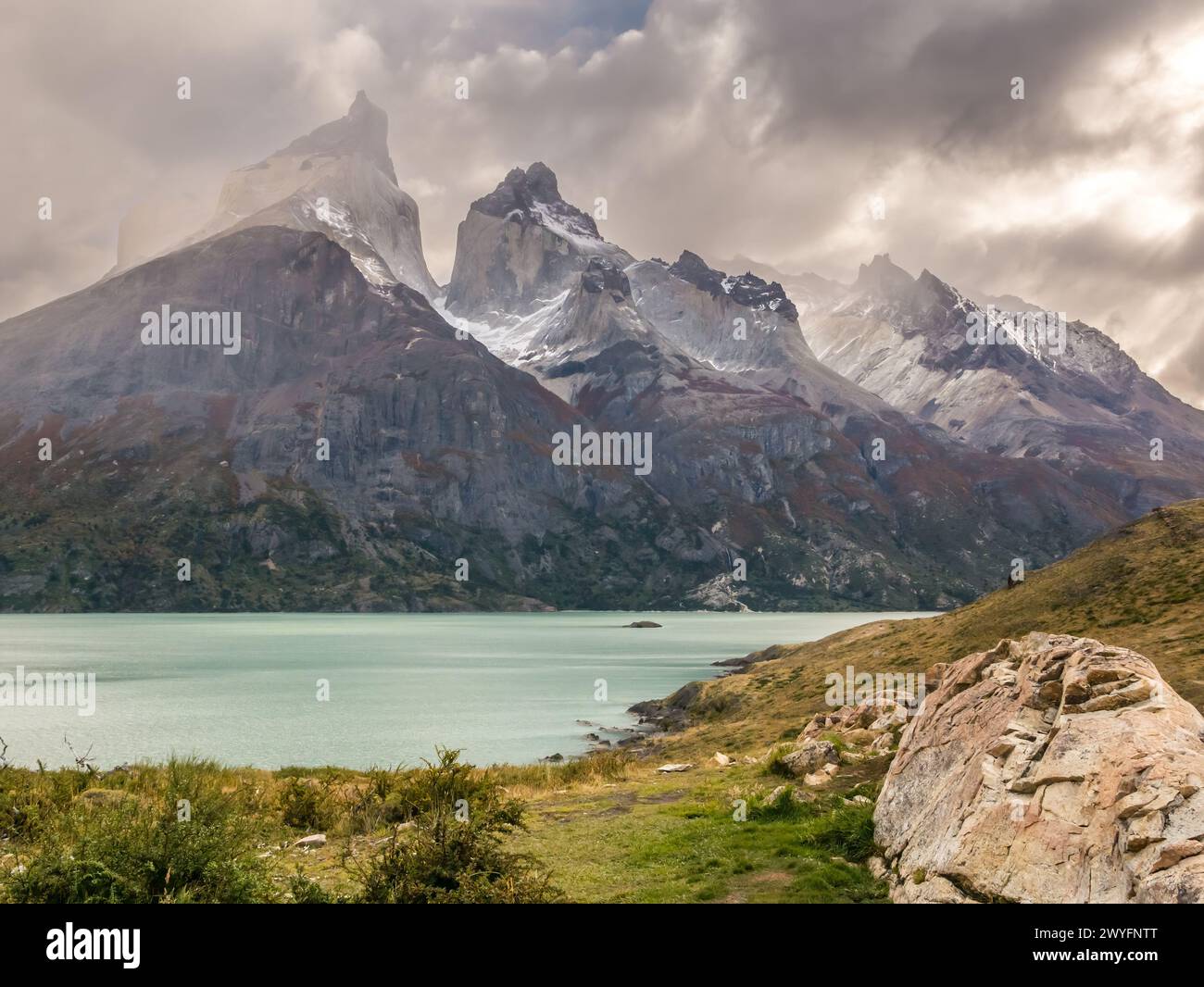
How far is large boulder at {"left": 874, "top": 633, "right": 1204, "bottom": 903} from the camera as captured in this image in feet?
41.2

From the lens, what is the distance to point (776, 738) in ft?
147

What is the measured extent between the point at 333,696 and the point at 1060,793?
8052cm

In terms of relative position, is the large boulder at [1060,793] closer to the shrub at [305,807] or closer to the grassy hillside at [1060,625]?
the grassy hillside at [1060,625]

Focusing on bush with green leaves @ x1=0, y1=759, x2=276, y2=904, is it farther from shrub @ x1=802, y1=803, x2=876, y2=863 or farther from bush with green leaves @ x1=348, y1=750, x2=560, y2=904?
shrub @ x1=802, y1=803, x2=876, y2=863

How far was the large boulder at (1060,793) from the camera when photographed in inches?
495

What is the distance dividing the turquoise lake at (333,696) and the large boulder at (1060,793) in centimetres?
3969

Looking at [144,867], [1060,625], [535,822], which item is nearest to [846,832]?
[535,822]

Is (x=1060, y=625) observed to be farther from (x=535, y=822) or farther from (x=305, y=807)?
(x=305, y=807)

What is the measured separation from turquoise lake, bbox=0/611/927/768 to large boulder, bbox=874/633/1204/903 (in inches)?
1563

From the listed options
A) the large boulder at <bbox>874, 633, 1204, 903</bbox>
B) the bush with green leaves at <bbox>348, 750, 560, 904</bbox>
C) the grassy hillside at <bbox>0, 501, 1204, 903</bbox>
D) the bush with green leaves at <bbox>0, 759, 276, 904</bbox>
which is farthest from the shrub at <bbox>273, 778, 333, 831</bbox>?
the large boulder at <bbox>874, 633, 1204, 903</bbox>

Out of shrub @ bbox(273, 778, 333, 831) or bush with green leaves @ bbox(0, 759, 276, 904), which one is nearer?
bush with green leaves @ bbox(0, 759, 276, 904)

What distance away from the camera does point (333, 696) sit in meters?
85.8

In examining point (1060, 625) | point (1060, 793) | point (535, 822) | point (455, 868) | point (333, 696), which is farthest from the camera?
point (333, 696)
